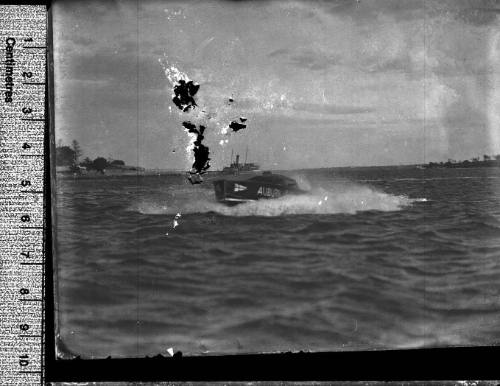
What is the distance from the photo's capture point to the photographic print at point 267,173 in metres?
2.27

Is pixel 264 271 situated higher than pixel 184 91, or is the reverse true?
pixel 184 91

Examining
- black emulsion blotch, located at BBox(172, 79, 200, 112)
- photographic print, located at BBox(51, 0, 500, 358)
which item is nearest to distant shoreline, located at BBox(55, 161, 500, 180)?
photographic print, located at BBox(51, 0, 500, 358)

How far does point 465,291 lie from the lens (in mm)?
2307

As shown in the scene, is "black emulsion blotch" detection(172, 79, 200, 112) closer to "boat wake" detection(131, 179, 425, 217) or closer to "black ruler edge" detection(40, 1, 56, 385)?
"boat wake" detection(131, 179, 425, 217)

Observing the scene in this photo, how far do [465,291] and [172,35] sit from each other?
1661mm

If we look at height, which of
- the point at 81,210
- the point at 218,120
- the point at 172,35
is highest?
the point at 172,35

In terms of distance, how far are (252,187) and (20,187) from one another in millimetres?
978

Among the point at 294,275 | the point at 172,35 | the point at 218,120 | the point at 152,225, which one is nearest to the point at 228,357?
the point at 294,275

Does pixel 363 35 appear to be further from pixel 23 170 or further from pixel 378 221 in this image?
pixel 23 170

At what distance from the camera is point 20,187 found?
226cm

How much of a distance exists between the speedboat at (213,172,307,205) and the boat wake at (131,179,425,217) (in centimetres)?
2

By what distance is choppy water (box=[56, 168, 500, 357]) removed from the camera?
2264mm

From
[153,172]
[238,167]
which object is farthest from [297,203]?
[153,172]

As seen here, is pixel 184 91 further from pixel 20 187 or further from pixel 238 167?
pixel 20 187
